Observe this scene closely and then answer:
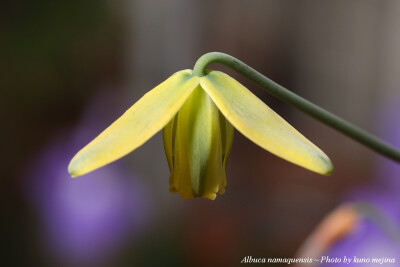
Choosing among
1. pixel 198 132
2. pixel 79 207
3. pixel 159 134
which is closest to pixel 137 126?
pixel 198 132

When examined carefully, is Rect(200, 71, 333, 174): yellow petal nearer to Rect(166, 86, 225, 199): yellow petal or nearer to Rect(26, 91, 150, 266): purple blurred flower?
Rect(166, 86, 225, 199): yellow petal

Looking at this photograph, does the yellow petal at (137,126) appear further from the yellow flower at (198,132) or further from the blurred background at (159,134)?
the blurred background at (159,134)

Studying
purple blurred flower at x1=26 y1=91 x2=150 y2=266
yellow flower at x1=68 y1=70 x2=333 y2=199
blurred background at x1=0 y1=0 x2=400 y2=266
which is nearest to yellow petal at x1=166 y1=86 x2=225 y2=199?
yellow flower at x1=68 y1=70 x2=333 y2=199

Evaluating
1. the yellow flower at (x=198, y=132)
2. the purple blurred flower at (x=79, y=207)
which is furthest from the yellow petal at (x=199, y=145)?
the purple blurred flower at (x=79, y=207)

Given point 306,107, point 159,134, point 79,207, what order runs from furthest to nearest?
point 159,134 → point 79,207 → point 306,107

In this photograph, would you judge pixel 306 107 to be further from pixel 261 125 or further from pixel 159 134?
pixel 159 134
